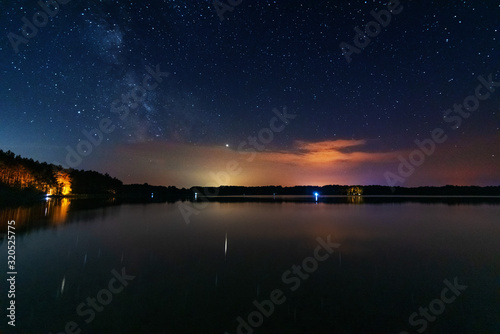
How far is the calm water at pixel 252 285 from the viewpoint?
22.4ft

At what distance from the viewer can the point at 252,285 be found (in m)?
9.48

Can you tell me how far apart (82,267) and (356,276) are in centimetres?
1141

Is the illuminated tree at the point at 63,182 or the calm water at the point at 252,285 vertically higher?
the illuminated tree at the point at 63,182

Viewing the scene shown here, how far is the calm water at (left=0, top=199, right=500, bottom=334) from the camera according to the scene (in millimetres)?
6824

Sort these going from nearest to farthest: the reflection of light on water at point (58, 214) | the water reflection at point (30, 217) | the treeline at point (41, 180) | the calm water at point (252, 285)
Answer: the calm water at point (252, 285)
the water reflection at point (30, 217)
the reflection of light on water at point (58, 214)
the treeline at point (41, 180)

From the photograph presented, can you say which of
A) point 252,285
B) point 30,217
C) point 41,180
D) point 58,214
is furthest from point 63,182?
point 252,285

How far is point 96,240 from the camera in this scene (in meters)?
17.0

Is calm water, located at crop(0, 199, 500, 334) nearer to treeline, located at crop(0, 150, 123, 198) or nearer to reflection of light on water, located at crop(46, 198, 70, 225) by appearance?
reflection of light on water, located at crop(46, 198, 70, 225)

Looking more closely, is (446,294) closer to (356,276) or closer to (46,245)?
(356,276)

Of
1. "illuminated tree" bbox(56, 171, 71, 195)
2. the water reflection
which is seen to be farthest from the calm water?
"illuminated tree" bbox(56, 171, 71, 195)

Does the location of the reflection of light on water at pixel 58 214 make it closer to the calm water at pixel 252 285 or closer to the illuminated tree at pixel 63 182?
the calm water at pixel 252 285

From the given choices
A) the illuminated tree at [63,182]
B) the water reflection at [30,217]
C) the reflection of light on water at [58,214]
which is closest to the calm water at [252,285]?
the water reflection at [30,217]

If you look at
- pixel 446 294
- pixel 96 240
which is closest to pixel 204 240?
pixel 96 240

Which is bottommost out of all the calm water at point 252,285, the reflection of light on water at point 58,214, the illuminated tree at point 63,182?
the calm water at point 252,285
